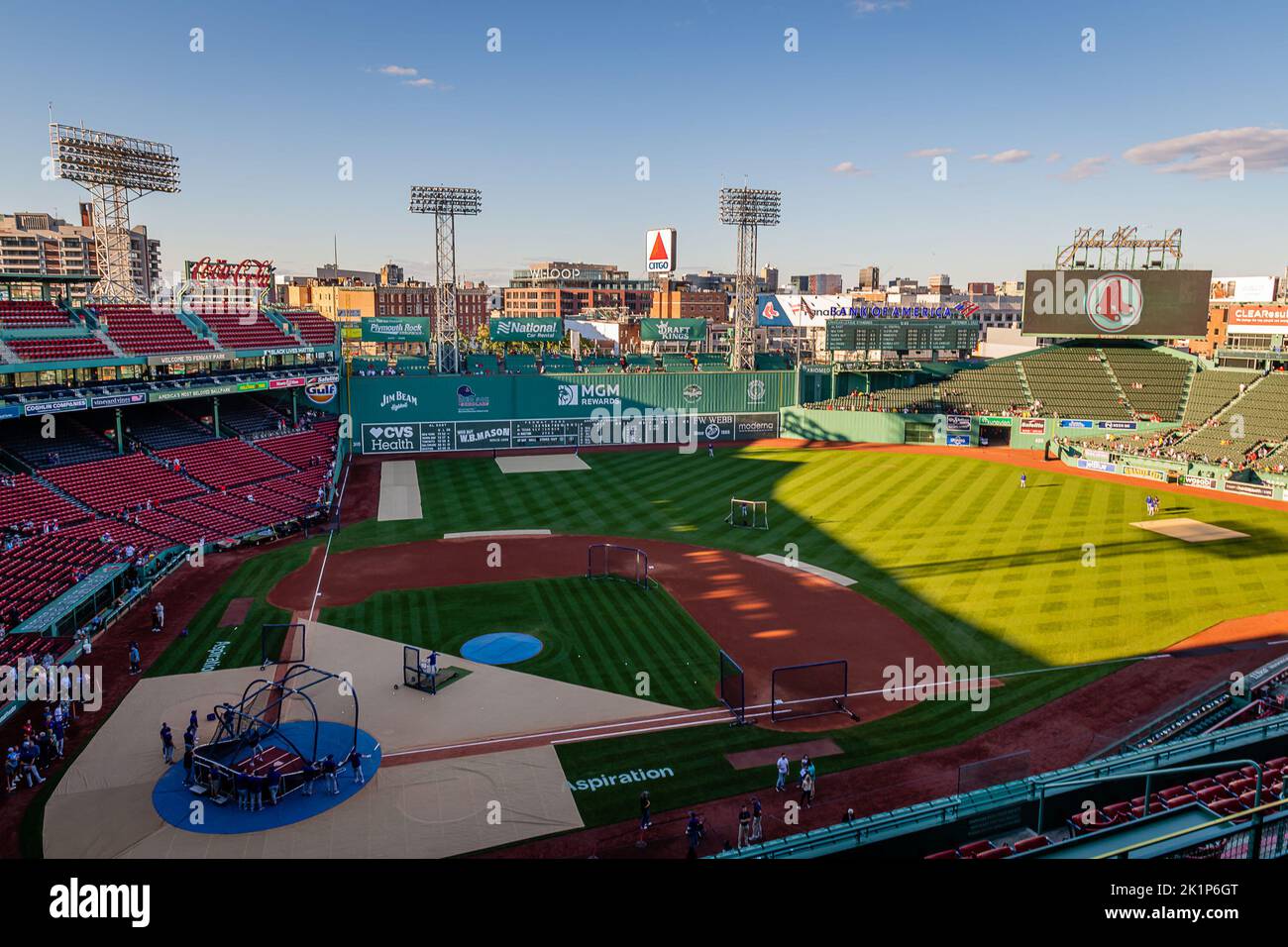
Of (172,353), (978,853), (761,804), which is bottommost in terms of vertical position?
(761,804)

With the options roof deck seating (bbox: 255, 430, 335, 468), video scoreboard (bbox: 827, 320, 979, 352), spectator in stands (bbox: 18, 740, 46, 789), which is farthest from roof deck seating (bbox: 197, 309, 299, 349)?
video scoreboard (bbox: 827, 320, 979, 352)

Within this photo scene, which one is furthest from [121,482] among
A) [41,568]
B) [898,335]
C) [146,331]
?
[898,335]

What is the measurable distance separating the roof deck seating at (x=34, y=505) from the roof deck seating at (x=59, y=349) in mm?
6730

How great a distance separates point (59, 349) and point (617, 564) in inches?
1263

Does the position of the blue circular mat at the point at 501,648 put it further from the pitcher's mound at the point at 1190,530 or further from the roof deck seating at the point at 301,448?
the pitcher's mound at the point at 1190,530

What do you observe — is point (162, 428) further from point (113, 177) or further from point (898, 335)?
point (898, 335)

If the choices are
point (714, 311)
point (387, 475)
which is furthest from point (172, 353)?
point (714, 311)

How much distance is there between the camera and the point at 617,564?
39.8m

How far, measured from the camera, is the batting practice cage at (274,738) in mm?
21297

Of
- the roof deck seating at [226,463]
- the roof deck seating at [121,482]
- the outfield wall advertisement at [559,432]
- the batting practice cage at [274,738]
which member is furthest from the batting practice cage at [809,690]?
the outfield wall advertisement at [559,432]

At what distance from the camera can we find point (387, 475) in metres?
59.7

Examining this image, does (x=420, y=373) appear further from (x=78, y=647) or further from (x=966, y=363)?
(x=966, y=363)

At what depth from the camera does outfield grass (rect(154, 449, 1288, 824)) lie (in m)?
24.4

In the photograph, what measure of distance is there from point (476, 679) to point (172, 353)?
36962 millimetres
